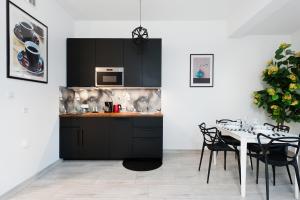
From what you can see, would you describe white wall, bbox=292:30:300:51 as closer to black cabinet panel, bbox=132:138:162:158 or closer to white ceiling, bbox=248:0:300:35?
white ceiling, bbox=248:0:300:35

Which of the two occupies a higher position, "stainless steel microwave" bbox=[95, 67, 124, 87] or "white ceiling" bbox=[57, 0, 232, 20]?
"white ceiling" bbox=[57, 0, 232, 20]

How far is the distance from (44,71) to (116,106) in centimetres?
153

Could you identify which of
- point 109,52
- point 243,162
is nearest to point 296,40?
point 243,162

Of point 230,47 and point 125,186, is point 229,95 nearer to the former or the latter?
point 230,47

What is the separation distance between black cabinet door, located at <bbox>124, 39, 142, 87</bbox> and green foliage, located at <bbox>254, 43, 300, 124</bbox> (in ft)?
8.27

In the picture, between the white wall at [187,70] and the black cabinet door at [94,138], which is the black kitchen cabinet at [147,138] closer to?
the black cabinet door at [94,138]

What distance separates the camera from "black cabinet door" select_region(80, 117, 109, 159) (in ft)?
11.4

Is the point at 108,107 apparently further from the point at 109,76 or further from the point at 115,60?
the point at 115,60

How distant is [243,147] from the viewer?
232cm

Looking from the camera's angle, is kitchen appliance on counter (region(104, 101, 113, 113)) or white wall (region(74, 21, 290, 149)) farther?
white wall (region(74, 21, 290, 149))

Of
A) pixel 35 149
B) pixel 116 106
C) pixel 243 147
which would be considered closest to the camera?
pixel 243 147

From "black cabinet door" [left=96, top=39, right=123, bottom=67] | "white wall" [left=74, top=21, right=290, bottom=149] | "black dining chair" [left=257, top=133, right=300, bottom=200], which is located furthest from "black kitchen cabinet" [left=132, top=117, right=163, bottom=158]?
"black dining chair" [left=257, top=133, right=300, bottom=200]

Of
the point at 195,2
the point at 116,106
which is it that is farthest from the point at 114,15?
the point at 116,106

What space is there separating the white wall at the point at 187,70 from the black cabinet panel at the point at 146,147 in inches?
27.1
